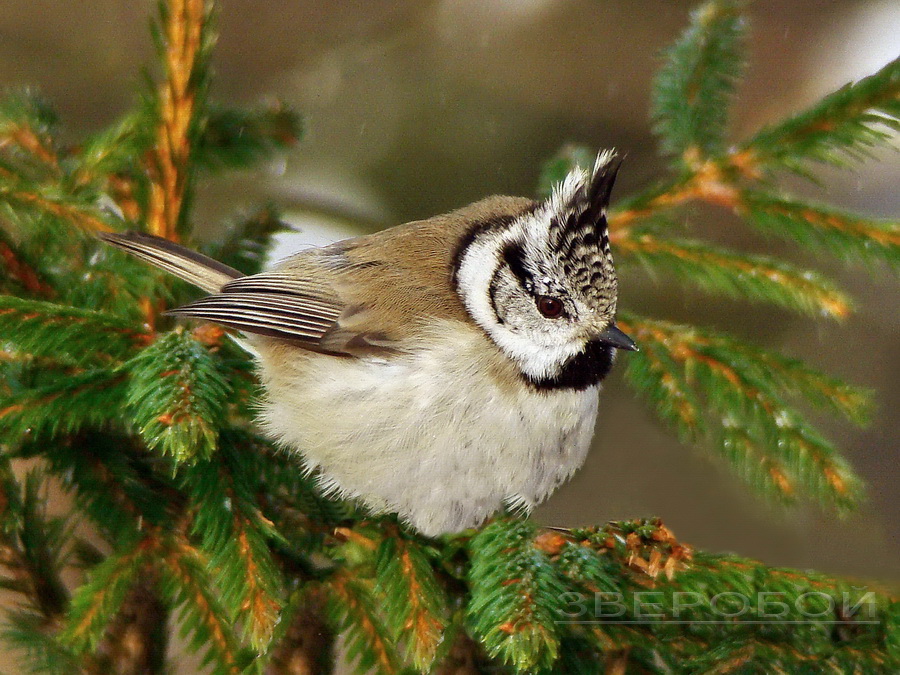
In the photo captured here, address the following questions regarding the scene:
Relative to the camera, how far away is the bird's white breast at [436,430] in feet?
5.97

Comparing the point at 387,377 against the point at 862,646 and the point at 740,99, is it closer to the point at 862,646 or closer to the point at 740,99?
the point at 862,646

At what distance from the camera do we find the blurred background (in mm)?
3537

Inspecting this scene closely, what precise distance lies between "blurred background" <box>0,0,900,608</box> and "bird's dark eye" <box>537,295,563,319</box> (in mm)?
1604

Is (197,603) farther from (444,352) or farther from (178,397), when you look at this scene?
(444,352)

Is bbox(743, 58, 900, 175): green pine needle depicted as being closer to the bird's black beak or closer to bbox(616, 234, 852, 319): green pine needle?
bbox(616, 234, 852, 319): green pine needle

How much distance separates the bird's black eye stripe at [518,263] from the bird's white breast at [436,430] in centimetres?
17

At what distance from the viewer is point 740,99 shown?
393cm

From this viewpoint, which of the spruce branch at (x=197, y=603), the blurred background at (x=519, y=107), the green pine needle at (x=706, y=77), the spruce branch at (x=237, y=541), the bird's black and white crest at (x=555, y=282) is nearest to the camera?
the spruce branch at (x=237, y=541)

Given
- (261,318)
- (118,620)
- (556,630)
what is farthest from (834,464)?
(118,620)

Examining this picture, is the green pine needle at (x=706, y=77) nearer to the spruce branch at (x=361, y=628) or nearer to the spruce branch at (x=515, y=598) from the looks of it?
the spruce branch at (x=515, y=598)

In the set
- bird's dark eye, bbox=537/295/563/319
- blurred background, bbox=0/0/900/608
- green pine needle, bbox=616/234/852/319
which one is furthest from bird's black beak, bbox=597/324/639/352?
blurred background, bbox=0/0/900/608

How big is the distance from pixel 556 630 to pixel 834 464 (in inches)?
32.3

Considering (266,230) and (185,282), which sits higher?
(266,230)

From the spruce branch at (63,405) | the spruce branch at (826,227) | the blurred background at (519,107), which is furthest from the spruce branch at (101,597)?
the blurred background at (519,107)
